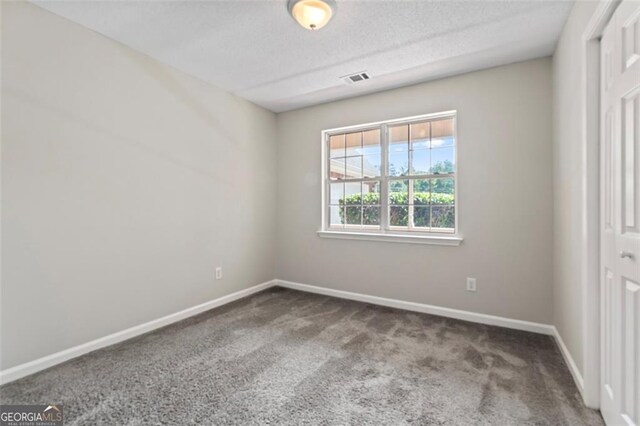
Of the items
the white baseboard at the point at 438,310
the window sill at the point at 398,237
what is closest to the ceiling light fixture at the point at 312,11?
the window sill at the point at 398,237

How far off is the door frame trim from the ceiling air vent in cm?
174

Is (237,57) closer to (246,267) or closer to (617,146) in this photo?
(246,267)

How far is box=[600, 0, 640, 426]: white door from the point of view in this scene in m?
1.22

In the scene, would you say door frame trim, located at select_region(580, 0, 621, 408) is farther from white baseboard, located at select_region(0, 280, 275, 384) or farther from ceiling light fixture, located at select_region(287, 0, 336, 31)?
white baseboard, located at select_region(0, 280, 275, 384)

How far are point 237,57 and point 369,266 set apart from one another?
2579 millimetres

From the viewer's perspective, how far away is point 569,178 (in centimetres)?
203

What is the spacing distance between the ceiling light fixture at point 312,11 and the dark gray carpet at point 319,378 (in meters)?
2.39

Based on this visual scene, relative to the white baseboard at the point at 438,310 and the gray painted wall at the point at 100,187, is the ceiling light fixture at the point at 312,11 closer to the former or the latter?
the gray painted wall at the point at 100,187

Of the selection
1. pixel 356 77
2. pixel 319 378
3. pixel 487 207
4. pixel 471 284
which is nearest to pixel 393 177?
pixel 487 207

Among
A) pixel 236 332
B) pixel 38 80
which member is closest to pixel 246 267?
pixel 236 332

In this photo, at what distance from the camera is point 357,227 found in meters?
3.72

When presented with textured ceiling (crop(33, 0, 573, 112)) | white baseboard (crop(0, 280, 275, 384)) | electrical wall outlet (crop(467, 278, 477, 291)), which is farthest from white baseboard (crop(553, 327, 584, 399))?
white baseboard (crop(0, 280, 275, 384))

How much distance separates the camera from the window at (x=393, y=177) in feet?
10.3

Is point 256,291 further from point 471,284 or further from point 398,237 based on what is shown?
point 471,284
